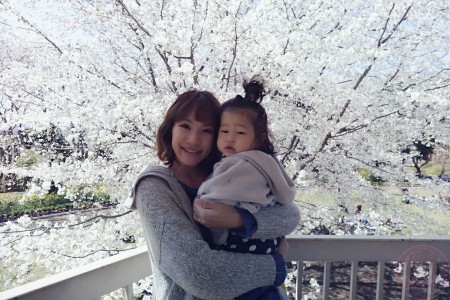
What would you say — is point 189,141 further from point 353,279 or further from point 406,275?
point 406,275

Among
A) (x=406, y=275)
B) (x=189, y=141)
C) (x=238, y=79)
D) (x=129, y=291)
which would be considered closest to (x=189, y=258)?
(x=189, y=141)

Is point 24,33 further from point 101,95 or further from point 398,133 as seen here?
point 398,133

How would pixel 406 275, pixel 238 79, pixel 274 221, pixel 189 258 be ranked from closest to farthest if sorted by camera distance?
pixel 189 258, pixel 274 221, pixel 406 275, pixel 238 79

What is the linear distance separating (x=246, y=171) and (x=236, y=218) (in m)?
0.14

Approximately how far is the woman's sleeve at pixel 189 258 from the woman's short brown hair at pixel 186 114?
250 mm

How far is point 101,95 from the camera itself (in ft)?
10.8

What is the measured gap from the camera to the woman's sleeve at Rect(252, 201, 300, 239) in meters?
0.89

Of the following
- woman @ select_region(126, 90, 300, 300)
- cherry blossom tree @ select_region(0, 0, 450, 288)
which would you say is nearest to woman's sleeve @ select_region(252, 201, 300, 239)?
woman @ select_region(126, 90, 300, 300)

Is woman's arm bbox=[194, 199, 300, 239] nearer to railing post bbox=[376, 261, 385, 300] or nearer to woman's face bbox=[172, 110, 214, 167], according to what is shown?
woman's face bbox=[172, 110, 214, 167]

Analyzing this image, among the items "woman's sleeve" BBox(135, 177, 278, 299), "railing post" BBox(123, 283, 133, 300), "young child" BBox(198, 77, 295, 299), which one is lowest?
"railing post" BBox(123, 283, 133, 300)

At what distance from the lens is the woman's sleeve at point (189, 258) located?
2.55ft

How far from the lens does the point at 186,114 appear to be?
3.42 feet

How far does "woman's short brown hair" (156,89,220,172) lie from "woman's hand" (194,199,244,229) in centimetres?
28

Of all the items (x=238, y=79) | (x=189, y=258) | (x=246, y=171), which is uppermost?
(x=238, y=79)
